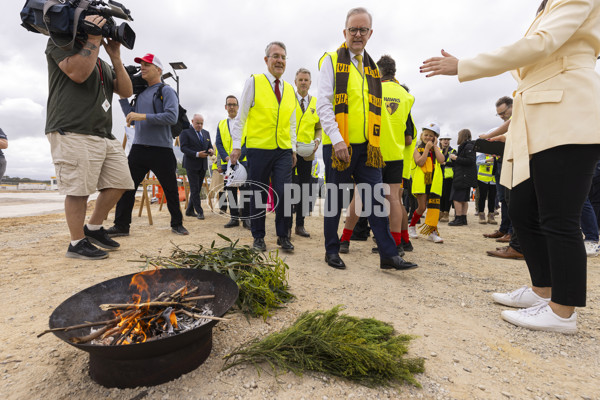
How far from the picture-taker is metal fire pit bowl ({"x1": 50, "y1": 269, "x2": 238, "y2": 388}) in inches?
44.4

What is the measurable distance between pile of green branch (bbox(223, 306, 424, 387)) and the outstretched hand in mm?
1509

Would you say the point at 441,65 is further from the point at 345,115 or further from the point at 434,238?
the point at 434,238

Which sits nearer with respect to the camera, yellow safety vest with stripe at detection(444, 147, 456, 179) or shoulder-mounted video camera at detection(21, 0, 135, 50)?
shoulder-mounted video camera at detection(21, 0, 135, 50)

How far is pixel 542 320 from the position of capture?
179 centimetres

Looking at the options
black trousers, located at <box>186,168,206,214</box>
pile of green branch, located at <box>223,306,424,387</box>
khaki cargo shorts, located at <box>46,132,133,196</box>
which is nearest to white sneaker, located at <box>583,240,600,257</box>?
pile of green branch, located at <box>223,306,424,387</box>

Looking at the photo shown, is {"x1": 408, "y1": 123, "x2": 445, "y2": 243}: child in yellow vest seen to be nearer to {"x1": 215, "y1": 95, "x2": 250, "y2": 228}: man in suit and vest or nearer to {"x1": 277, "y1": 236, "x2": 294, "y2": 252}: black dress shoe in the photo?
{"x1": 277, "y1": 236, "x2": 294, "y2": 252}: black dress shoe

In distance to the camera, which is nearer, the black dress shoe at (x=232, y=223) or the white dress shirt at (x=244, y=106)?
the white dress shirt at (x=244, y=106)

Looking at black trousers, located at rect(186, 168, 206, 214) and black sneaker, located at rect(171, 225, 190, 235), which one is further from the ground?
black trousers, located at rect(186, 168, 206, 214)

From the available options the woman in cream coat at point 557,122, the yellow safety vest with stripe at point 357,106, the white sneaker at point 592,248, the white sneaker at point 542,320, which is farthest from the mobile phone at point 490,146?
the white sneaker at point 592,248

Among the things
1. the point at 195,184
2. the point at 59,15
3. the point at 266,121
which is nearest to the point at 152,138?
the point at 266,121

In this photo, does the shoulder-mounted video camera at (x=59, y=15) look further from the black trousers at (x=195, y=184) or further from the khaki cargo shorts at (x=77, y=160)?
the black trousers at (x=195, y=184)

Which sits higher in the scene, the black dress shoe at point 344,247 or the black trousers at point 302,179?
the black trousers at point 302,179

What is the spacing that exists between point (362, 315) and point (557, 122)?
4.97ft

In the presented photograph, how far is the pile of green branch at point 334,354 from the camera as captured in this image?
4.22 feet
